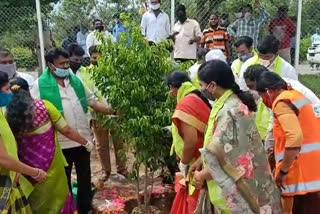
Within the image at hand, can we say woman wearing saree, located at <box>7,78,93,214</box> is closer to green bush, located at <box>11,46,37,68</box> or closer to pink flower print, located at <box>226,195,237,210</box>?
pink flower print, located at <box>226,195,237,210</box>

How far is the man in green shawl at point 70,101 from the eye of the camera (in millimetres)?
4406

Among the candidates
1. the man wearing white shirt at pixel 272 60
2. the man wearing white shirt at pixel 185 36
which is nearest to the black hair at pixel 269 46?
the man wearing white shirt at pixel 272 60

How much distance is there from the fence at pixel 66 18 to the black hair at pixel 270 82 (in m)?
5.42

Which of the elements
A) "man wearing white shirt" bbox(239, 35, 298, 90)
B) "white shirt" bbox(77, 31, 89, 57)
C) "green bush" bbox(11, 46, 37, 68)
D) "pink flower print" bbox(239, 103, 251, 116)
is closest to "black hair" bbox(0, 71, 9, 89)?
"pink flower print" bbox(239, 103, 251, 116)

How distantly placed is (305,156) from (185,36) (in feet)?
17.2

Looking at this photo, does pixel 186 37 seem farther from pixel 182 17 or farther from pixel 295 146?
pixel 295 146

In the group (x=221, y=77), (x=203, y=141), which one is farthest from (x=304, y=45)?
(x=221, y=77)

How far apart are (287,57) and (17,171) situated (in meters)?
6.31

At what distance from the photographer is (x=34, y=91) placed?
4430 mm

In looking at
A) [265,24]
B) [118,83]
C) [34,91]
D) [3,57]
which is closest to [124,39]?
[118,83]

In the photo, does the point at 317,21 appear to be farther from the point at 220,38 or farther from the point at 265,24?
the point at 220,38

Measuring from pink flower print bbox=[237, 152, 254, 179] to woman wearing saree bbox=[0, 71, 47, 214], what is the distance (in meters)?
1.47

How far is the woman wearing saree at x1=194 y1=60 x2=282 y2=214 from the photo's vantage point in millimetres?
3066

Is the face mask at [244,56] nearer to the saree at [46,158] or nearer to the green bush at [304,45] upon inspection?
the saree at [46,158]
